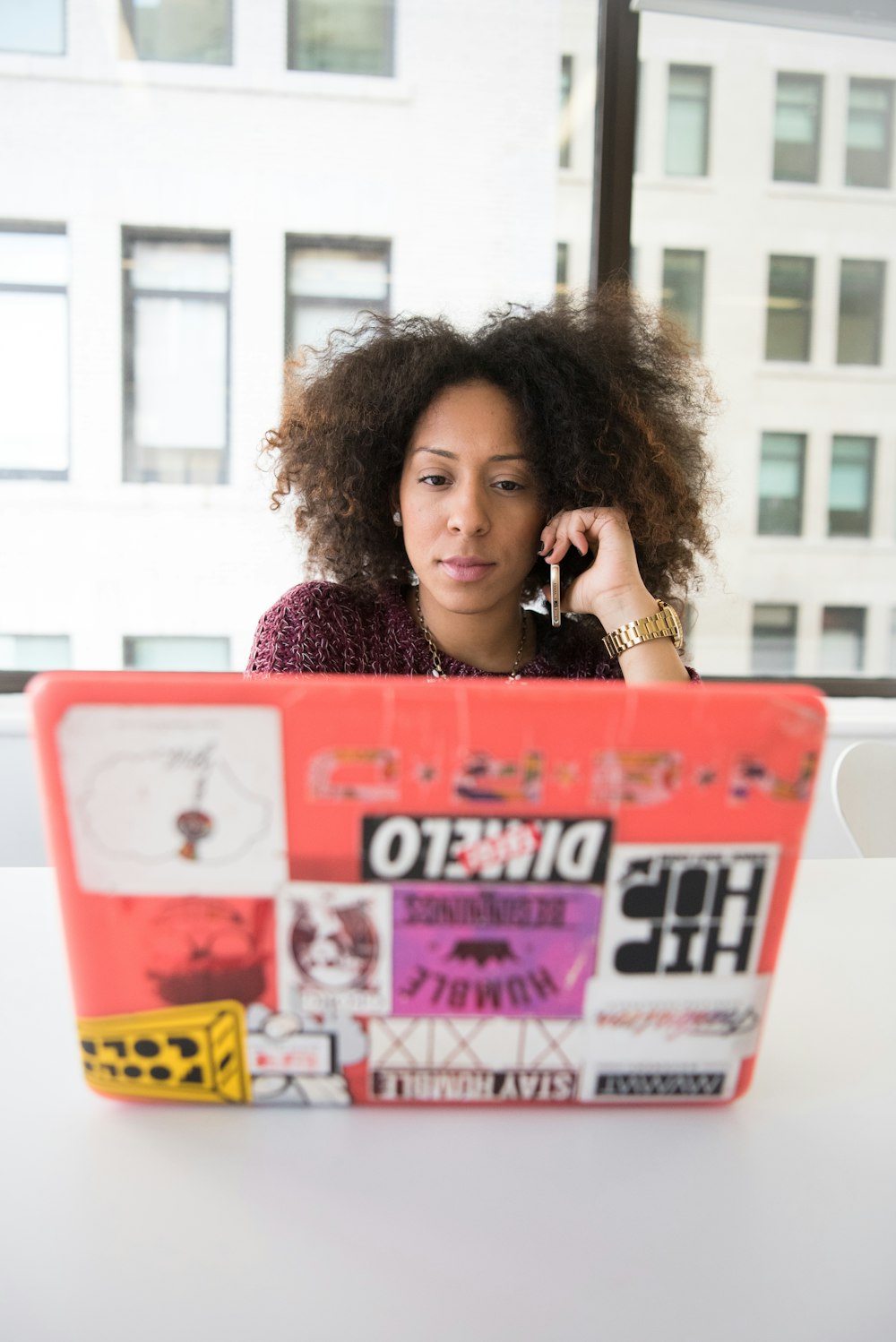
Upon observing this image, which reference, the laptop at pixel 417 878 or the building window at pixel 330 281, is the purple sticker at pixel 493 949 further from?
the building window at pixel 330 281

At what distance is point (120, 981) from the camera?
424mm

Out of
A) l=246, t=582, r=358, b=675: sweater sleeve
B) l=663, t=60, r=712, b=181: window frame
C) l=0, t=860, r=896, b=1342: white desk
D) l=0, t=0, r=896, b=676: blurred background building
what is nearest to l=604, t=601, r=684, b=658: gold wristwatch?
l=246, t=582, r=358, b=675: sweater sleeve

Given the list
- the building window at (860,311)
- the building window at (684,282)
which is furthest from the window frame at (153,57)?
the building window at (860,311)

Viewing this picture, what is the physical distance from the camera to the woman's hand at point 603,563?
129cm

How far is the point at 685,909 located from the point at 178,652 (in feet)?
10.5

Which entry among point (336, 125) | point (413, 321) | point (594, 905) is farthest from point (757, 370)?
point (594, 905)

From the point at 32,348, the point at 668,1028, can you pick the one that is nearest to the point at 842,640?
the point at 32,348

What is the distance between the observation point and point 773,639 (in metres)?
3.66

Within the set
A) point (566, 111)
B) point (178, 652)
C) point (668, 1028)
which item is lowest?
point (178, 652)

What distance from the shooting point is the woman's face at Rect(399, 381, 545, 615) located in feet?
4.28

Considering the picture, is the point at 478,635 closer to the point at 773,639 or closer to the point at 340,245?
the point at 340,245

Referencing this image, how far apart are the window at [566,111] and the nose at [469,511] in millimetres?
2355

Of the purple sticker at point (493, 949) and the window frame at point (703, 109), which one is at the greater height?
the window frame at point (703, 109)

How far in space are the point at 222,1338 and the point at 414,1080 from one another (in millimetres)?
141
